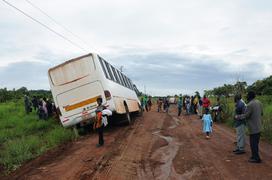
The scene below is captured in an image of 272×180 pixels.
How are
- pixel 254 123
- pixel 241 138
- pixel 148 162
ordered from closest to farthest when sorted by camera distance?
pixel 148 162 → pixel 254 123 → pixel 241 138

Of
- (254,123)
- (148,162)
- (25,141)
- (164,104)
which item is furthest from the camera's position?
(164,104)

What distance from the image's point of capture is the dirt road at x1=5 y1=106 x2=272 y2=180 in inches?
268

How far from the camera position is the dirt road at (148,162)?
6.80 metres

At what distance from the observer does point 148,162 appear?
311 inches

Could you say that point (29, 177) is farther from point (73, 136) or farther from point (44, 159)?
point (73, 136)

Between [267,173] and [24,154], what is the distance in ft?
21.7

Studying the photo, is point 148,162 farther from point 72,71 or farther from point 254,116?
point 72,71

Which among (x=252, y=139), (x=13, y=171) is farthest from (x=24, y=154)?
(x=252, y=139)

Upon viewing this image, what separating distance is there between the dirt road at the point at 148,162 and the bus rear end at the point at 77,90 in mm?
2262

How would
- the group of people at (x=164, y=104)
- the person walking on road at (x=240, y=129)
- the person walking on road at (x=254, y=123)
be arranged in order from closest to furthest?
the person walking on road at (x=254, y=123), the person walking on road at (x=240, y=129), the group of people at (x=164, y=104)

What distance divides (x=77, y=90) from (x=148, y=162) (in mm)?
6339

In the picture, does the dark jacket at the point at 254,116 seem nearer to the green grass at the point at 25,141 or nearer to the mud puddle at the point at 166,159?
the mud puddle at the point at 166,159

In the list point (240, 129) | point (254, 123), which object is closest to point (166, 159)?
point (254, 123)

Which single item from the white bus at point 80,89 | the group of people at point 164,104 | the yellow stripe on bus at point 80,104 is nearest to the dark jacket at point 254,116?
the white bus at point 80,89
